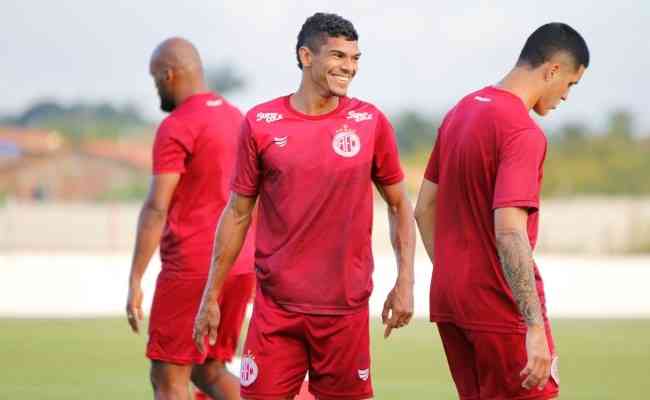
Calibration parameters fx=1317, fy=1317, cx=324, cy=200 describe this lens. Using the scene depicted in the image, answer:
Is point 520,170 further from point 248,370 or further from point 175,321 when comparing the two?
point 175,321

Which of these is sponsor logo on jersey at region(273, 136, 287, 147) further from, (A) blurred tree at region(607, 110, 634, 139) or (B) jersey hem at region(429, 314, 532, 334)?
(A) blurred tree at region(607, 110, 634, 139)

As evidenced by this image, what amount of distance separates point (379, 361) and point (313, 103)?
8.34 m

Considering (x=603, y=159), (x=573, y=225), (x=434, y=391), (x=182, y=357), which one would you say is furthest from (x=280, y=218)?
(x=603, y=159)

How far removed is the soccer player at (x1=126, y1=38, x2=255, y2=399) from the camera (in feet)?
26.2

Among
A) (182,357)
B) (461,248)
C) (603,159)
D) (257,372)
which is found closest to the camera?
(461,248)

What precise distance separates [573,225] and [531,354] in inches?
1501

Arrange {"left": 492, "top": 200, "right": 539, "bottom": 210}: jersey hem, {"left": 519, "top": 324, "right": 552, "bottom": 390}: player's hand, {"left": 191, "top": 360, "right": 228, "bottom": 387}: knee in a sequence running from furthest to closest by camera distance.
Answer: {"left": 191, "top": 360, "right": 228, "bottom": 387}: knee, {"left": 492, "top": 200, "right": 539, "bottom": 210}: jersey hem, {"left": 519, "top": 324, "right": 552, "bottom": 390}: player's hand

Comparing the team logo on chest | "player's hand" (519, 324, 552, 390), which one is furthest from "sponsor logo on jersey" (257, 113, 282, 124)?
"player's hand" (519, 324, 552, 390)

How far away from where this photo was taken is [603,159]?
178 ft

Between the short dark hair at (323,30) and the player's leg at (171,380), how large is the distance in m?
2.49

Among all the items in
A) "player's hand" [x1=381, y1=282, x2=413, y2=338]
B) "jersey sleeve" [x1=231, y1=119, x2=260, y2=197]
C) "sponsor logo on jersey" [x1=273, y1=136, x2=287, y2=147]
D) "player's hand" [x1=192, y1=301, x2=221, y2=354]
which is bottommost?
"player's hand" [x1=192, y1=301, x2=221, y2=354]

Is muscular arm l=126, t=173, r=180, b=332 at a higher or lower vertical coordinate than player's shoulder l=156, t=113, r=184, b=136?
lower

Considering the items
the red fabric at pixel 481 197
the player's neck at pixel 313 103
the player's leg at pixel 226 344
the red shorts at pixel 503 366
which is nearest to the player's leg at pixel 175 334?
the player's leg at pixel 226 344

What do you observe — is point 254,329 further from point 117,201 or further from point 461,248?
point 117,201
